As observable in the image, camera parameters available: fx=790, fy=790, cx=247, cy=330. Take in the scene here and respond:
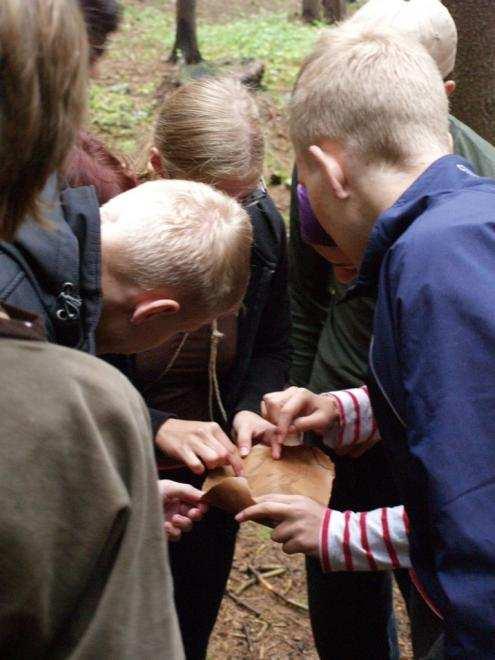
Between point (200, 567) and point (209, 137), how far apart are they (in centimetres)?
136

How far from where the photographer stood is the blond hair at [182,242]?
1664mm

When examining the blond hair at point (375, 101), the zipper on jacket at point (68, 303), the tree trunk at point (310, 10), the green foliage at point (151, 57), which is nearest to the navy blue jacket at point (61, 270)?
the zipper on jacket at point (68, 303)

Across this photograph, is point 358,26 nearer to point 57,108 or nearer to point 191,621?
point 57,108

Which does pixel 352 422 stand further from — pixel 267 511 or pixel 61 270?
pixel 61 270

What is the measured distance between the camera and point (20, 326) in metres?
0.95

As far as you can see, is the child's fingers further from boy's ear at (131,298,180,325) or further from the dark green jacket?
the dark green jacket

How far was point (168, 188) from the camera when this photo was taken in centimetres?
182

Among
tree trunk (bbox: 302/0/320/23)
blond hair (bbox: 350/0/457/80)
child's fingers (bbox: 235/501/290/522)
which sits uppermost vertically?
blond hair (bbox: 350/0/457/80)

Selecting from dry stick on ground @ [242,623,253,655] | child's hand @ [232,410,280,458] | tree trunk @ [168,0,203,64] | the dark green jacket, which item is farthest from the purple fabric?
tree trunk @ [168,0,203,64]

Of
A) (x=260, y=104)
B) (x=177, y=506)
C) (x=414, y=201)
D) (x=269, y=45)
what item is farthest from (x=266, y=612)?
(x=269, y=45)

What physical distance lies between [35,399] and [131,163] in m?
1.69

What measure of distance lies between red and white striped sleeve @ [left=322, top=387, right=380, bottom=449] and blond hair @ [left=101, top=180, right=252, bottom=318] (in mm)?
574

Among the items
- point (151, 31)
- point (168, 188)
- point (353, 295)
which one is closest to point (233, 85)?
point (168, 188)

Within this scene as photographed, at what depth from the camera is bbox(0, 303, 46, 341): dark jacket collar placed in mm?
926
